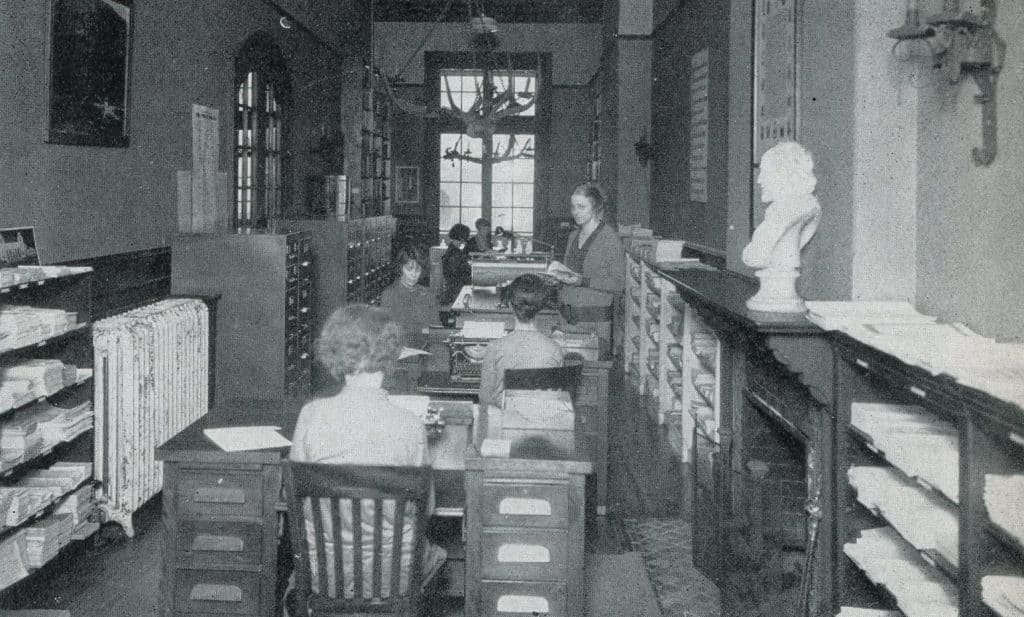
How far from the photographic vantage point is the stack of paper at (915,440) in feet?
8.64

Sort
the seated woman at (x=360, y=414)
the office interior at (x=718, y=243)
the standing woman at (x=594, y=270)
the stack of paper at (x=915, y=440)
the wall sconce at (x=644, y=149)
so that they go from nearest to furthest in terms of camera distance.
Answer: the stack of paper at (x=915, y=440) → the office interior at (x=718, y=243) → the seated woman at (x=360, y=414) → the standing woman at (x=594, y=270) → the wall sconce at (x=644, y=149)

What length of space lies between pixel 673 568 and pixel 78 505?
2.71 meters

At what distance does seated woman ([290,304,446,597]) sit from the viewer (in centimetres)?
Answer: 313

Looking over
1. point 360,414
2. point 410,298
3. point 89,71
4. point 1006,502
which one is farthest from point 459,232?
point 1006,502

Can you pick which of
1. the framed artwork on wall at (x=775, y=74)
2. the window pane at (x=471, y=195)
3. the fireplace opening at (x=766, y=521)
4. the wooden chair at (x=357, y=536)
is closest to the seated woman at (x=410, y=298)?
the framed artwork on wall at (x=775, y=74)

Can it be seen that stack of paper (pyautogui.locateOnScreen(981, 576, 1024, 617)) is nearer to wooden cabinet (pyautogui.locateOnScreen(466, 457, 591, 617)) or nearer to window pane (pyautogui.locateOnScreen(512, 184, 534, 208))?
wooden cabinet (pyautogui.locateOnScreen(466, 457, 591, 617))

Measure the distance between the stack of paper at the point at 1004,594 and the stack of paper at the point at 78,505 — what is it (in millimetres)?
3835

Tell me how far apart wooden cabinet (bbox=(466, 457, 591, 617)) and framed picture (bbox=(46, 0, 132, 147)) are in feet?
10.7

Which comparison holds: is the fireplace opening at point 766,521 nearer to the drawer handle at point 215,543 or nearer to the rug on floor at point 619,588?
the rug on floor at point 619,588

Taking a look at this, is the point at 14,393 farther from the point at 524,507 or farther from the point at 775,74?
the point at 775,74

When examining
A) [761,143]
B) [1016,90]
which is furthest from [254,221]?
[1016,90]

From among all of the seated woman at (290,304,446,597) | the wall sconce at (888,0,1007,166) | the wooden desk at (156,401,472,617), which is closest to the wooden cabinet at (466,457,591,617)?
the wooden desk at (156,401,472,617)

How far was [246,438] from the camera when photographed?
374 cm

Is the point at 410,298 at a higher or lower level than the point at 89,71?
lower
